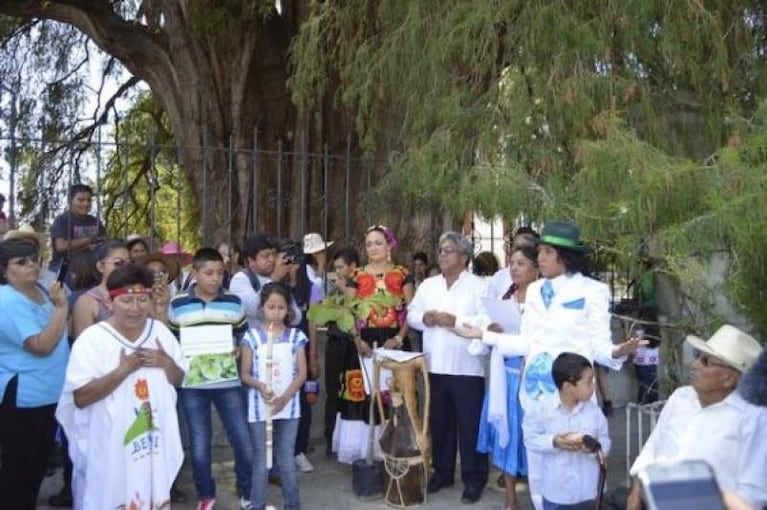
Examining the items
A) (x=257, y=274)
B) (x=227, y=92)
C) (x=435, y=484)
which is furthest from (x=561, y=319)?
(x=227, y=92)

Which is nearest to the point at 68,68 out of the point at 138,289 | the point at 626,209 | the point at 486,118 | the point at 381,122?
the point at 381,122

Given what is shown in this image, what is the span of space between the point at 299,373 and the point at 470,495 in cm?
135

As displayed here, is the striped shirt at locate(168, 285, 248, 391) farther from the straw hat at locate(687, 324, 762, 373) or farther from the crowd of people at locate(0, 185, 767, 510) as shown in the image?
the straw hat at locate(687, 324, 762, 373)

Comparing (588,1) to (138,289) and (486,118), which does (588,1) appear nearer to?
(486,118)

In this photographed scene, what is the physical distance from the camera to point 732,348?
3.16 meters

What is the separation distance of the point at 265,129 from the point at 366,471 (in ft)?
22.6

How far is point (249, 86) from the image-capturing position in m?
11.1

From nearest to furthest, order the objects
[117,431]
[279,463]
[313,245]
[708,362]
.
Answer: [708,362] → [117,431] → [279,463] → [313,245]

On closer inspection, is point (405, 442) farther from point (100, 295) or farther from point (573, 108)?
point (573, 108)

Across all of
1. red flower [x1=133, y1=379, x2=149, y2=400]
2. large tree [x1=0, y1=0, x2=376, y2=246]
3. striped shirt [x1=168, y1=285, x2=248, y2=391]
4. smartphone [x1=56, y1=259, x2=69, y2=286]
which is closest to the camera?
striped shirt [x1=168, y1=285, x2=248, y2=391]

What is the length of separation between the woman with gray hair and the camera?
1561mm

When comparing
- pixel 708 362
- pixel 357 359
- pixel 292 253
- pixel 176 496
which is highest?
pixel 292 253

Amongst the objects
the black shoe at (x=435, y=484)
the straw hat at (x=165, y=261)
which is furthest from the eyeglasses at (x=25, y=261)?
the black shoe at (x=435, y=484)

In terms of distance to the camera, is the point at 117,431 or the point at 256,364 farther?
the point at 256,364
